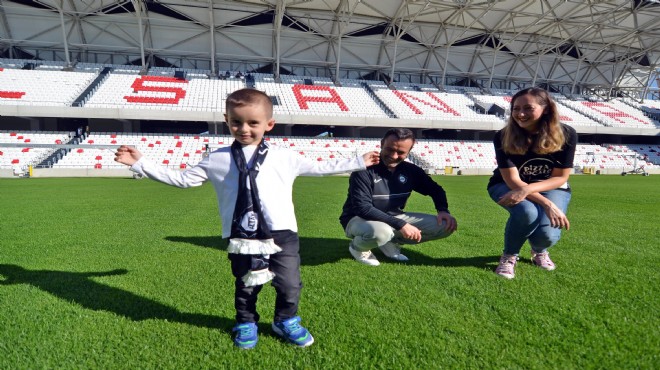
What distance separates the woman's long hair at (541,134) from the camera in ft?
9.29

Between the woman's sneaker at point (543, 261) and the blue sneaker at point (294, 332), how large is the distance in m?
2.45

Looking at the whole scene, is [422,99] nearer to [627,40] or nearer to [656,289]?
[627,40]

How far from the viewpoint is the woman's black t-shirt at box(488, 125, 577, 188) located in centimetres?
296

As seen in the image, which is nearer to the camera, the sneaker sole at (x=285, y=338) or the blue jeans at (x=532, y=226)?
the sneaker sole at (x=285, y=338)

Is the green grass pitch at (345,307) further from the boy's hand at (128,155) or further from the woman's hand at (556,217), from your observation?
the boy's hand at (128,155)

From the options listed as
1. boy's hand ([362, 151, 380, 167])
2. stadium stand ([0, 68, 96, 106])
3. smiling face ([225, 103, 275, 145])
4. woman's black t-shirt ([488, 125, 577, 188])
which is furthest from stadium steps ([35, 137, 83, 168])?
woman's black t-shirt ([488, 125, 577, 188])

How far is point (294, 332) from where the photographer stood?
1.89 m

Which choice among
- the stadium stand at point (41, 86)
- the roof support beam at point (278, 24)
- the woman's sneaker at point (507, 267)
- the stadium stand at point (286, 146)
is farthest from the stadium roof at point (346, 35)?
the woman's sneaker at point (507, 267)

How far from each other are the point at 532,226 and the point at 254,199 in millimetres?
2429

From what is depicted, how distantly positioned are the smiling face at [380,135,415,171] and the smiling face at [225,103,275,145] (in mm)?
1436

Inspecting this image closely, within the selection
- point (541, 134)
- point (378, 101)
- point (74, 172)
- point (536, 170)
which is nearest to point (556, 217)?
point (536, 170)

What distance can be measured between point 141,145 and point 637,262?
1080 inches

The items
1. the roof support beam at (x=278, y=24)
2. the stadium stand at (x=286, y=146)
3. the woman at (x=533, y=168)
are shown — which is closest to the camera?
the woman at (x=533, y=168)

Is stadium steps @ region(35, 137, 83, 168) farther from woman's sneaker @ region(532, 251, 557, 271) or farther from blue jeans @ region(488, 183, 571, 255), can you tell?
woman's sneaker @ region(532, 251, 557, 271)
